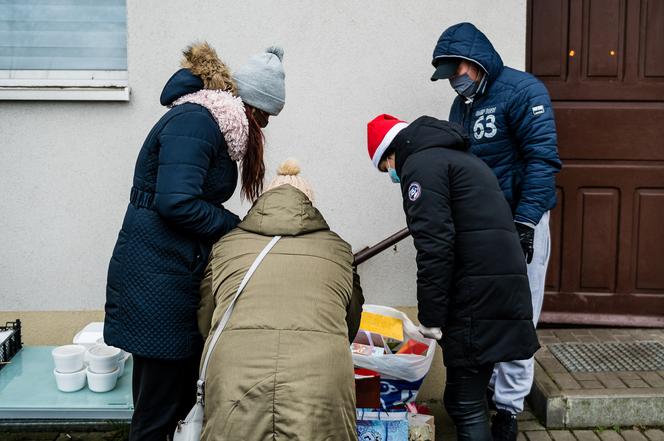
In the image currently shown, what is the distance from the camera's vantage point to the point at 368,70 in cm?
433

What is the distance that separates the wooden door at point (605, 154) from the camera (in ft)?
15.4

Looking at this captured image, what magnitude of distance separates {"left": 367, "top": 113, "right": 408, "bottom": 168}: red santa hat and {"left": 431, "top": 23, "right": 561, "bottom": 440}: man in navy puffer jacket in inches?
24.2

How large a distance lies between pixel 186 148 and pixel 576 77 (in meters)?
3.01

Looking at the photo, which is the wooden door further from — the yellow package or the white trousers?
the yellow package

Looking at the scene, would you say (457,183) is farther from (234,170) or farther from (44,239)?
(44,239)

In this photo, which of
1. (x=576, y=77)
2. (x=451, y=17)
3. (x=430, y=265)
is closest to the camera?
(x=430, y=265)

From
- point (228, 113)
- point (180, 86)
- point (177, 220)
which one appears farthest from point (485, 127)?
point (177, 220)

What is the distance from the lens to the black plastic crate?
4023mm

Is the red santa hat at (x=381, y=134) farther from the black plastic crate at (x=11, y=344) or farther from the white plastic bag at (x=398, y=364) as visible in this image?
the black plastic crate at (x=11, y=344)

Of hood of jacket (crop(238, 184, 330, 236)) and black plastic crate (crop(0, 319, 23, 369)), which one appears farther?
black plastic crate (crop(0, 319, 23, 369))

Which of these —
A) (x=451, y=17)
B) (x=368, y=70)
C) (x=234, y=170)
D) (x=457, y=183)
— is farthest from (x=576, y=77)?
(x=234, y=170)

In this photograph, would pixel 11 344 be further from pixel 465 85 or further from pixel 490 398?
pixel 465 85

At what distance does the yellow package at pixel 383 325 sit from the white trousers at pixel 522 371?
21.5 inches

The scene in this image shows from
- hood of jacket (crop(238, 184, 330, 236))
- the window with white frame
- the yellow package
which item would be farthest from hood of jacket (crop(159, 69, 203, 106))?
the window with white frame
